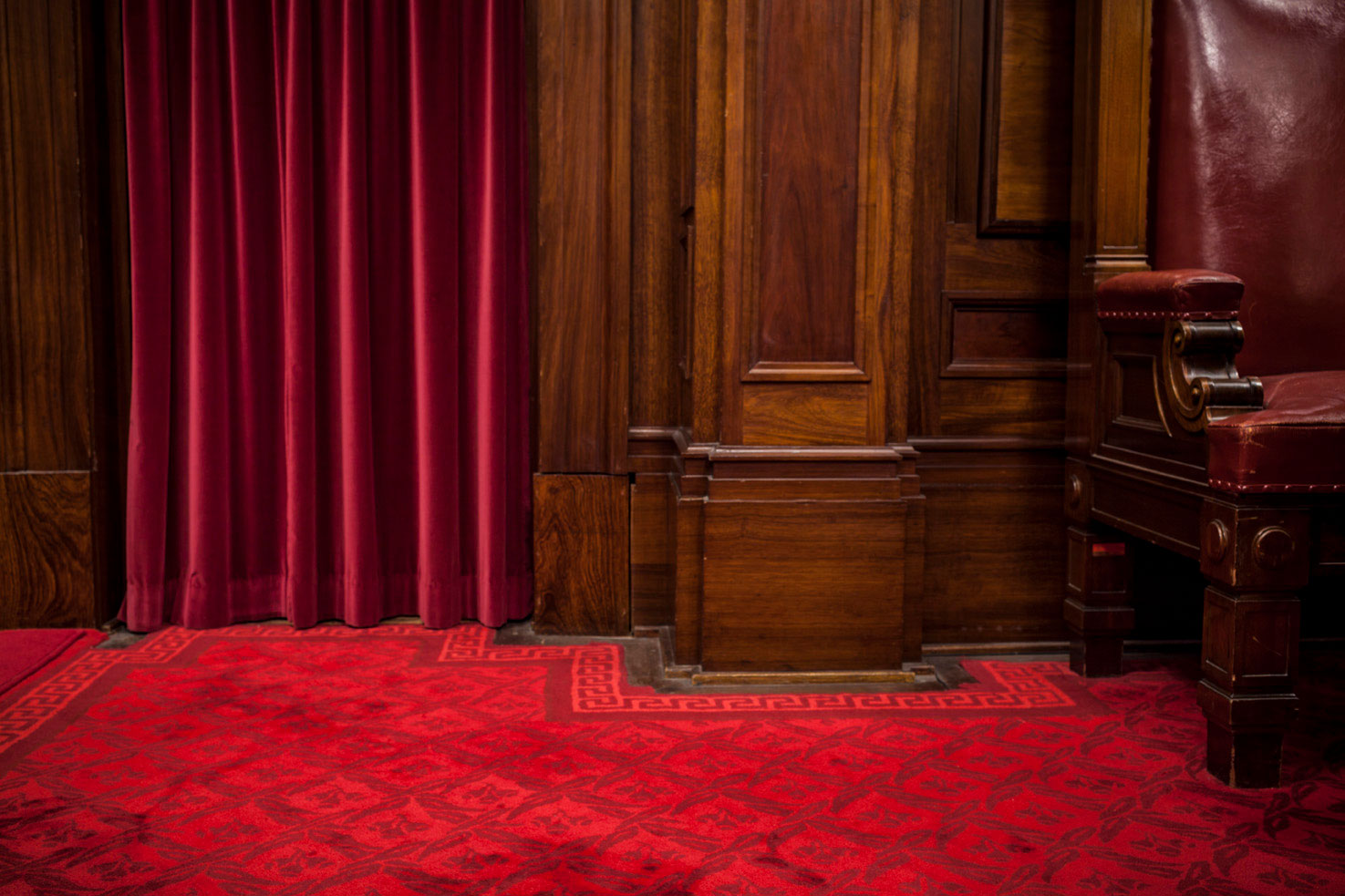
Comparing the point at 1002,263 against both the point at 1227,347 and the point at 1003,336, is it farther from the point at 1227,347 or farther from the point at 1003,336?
Answer: the point at 1227,347

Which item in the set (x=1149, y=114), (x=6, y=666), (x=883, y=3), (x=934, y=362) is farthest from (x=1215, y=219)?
(x=6, y=666)

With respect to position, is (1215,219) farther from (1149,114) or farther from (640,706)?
(640,706)

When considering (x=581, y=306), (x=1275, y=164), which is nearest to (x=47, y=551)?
(x=581, y=306)

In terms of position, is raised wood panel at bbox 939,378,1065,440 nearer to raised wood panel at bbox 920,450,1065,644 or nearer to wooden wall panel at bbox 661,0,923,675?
raised wood panel at bbox 920,450,1065,644

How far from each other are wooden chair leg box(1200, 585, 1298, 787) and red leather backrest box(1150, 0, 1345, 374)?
61 centimetres

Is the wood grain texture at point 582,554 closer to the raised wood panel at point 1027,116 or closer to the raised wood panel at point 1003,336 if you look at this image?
the raised wood panel at point 1003,336

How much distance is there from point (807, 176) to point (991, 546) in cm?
94

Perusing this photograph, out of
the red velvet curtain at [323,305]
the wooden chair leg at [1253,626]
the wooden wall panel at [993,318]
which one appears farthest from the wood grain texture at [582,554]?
the wooden chair leg at [1253,626]

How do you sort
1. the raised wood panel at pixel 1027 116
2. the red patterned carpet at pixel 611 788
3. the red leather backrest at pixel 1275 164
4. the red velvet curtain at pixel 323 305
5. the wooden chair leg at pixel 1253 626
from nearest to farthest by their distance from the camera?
1. the red patterned carpet at pixel 611 788
2. the wooden chair leg at pixel 1253 626
3. the red leather backrest at pixel 1275 164
4. the raised wood panel at pixel 1027 116
5. the red velvet curtain at pixel 323 305

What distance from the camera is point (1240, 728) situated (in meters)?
1.69

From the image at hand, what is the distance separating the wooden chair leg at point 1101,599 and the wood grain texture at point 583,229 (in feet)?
3.44

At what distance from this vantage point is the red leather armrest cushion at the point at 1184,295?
1747mm

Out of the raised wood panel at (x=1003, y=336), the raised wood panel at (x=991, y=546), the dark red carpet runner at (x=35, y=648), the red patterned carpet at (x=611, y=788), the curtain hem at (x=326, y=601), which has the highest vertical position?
the raised wood panel at (x=1003, y=336)

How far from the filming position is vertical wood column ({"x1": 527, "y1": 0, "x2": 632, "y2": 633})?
2.43m
